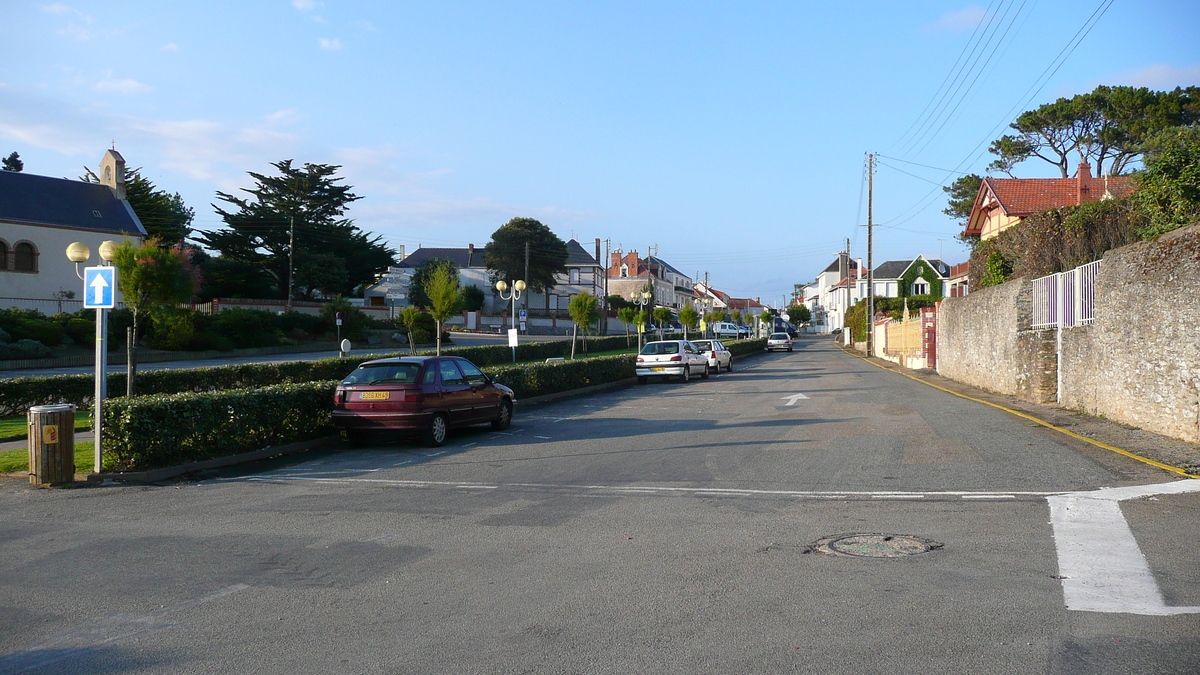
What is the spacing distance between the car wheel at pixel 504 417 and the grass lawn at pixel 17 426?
7394 mm

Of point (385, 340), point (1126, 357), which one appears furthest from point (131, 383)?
point (385, 340)

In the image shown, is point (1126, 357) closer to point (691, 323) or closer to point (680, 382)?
point (680, 382)

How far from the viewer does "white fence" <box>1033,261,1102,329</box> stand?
16.3 m

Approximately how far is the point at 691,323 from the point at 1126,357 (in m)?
56.7

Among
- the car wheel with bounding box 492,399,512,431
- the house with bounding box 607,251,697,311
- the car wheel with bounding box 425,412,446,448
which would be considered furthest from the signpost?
the house with bounding box 607,251,697,311

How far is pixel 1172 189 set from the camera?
17.5 metres

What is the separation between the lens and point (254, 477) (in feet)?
36.2

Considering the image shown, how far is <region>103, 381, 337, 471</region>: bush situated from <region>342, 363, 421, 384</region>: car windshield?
77 centimetres

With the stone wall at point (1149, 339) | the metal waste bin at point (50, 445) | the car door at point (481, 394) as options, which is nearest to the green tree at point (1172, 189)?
the stone wall at point (1149, 339)

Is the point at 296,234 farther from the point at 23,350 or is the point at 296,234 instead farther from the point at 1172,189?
the point at 1172,189

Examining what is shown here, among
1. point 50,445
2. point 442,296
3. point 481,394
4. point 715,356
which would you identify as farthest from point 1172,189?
point 442,296

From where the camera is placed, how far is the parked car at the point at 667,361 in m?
29.5

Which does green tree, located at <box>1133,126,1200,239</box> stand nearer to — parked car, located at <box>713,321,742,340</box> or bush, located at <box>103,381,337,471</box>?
bush, located at <box>103,381,337,471</box>

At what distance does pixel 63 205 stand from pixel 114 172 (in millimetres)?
5146
